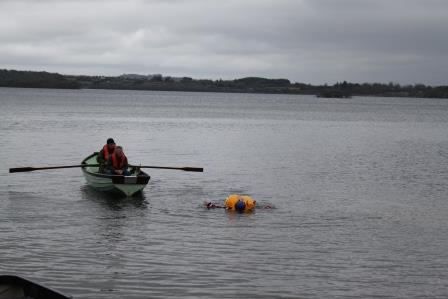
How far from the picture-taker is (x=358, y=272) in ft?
51.0

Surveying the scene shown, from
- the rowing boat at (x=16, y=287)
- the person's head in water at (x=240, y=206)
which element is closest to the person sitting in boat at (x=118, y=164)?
the person's head in water at (x=240, y=206)

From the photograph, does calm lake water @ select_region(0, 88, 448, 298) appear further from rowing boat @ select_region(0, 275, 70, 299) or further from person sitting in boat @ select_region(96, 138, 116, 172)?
rowing boat @ select_region(0, 275, 70, 299)

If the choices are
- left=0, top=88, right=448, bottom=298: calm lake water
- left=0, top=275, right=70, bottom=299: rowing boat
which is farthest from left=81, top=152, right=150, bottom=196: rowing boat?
left=0, top=275, right=70, bottom=299: rowing boat

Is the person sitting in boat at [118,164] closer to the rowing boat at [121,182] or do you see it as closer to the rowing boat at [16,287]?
the rowing boat at [121,182]

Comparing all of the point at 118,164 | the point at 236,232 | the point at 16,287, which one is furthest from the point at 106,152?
the point at 16,287

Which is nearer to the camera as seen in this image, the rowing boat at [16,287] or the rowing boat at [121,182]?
the rowing boat at [16,287]

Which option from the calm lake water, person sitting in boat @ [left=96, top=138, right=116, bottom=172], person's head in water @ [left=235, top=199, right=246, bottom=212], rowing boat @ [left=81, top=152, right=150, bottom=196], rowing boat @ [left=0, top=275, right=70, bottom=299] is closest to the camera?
rowing boat @ [left=0, top=275, right=70, bottom=299]

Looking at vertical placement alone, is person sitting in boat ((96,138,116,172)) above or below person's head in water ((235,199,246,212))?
above

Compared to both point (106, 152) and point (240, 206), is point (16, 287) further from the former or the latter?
point (106, 152)

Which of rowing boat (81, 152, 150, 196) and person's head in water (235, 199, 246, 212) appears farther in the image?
rowing boat (81, 152, 150, 196)

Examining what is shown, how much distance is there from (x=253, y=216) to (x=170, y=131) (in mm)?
43340

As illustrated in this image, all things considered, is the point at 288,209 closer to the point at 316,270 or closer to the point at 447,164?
the point at 316,270

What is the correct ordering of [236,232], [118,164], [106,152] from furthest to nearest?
1. [106,152]
2. [118,164]
3. [236,232]

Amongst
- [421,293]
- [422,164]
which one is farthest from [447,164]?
[421,293]
